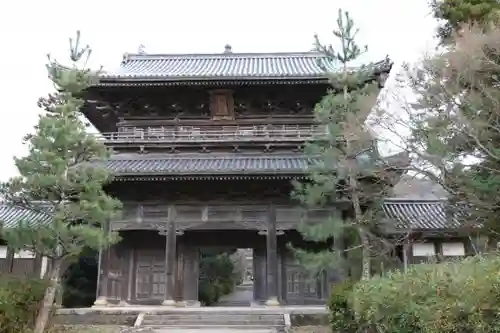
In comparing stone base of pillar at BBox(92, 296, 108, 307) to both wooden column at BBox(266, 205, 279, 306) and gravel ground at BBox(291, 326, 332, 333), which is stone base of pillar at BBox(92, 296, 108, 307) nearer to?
Result: wooden column at BBox(266, 205, 279, 306)

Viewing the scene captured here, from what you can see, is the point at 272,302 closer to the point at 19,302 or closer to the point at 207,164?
the point at 207,164

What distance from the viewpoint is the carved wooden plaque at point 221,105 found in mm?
20609

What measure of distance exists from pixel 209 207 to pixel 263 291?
430 centimetres

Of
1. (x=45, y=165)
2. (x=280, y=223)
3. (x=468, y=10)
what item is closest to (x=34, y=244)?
(x=45, y=165)

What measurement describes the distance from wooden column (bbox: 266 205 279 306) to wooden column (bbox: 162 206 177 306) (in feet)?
12.0

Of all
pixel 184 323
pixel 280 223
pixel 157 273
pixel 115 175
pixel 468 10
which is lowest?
pixel 184 323

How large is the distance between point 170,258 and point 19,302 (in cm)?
757

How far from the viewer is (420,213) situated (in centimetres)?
2073

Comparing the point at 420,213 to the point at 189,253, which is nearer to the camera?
the point at 189,253

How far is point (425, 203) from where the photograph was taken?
70.5 feet

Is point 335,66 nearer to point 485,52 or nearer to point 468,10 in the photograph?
point 468,10

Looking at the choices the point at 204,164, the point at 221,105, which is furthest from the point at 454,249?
the point at 221,105

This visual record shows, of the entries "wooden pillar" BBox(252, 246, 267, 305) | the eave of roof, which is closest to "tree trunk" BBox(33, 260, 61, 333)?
the eave of roof

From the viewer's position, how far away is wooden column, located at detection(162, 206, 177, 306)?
1792cm
